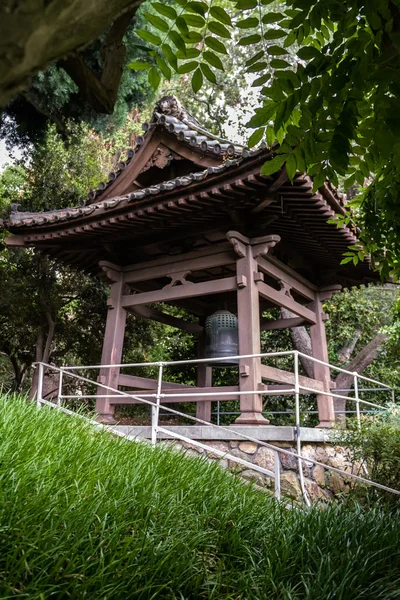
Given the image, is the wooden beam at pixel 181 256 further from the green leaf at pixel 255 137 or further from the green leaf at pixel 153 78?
the green leaf at pixel 153 78

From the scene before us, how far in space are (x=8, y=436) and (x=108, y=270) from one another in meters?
4.35

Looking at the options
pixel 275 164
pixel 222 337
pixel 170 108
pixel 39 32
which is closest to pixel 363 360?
pixel 222 337

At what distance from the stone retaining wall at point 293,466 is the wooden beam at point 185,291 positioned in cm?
190

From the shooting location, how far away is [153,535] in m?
2.28

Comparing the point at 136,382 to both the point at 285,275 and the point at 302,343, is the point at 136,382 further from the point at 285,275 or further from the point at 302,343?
the point at 302,343

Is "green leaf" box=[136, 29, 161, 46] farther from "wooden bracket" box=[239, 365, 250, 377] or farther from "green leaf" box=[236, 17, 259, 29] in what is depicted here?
"wooden bracket" box=[239, 365, 250, 377]

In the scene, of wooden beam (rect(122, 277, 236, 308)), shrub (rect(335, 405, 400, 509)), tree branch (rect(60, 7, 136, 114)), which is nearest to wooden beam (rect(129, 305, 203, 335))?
wooden beam (rect(122, 277, 236, 308))

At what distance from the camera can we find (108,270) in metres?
7.14

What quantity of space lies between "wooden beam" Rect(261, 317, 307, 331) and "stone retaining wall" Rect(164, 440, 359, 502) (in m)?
2.28

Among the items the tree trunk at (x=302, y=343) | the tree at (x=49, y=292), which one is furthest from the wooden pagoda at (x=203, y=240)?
the tree trunk at (x=302, y=343)

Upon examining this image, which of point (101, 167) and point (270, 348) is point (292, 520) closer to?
point (270, 348)

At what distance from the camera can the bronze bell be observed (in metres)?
6.33

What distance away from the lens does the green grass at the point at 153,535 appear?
74.7 inches

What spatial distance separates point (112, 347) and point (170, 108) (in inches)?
155
